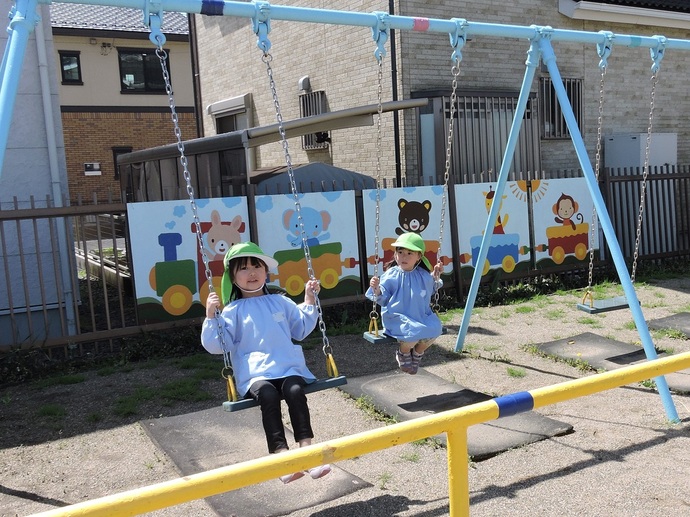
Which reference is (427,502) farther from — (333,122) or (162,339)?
(333,122)

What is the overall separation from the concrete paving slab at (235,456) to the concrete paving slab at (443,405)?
880 millimetres

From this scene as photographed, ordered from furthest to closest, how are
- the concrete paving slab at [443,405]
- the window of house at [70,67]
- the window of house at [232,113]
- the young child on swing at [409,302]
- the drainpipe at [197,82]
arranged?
the window of house at [70,67] → the drainpipe at [197,82] → the window of house at [232,113] → the young child on swing at [409,302] → the concrete paving slab at [443,405]

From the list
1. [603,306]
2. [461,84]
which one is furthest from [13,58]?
[461,84]

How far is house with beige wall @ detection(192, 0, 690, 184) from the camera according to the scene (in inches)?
415

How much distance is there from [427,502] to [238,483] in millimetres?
1776

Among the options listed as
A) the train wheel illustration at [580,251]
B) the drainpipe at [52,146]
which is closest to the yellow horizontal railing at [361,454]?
the drainpipe at [52,146]

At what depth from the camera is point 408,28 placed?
17.2ft

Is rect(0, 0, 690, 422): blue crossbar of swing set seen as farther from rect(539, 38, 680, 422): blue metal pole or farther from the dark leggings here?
the dark leggings

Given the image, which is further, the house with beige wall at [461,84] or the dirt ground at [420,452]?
the house with beige wall at [461,84]

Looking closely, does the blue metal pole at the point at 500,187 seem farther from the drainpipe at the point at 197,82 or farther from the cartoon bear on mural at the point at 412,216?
the drainpipe at the point at 197,82

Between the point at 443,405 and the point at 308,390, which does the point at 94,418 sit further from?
the point at 443,405

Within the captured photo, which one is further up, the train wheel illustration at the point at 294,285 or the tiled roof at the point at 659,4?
the tiled roof at the point at 659,4

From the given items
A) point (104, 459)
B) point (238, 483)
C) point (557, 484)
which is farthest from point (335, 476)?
point (238, 483)

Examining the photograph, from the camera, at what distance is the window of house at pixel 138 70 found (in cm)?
2456
